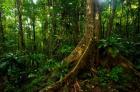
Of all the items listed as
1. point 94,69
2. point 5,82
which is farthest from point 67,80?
point 5,82

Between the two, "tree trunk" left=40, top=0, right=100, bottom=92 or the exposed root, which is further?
"tree trunk" left=40, top=0, right=100, bottom=92

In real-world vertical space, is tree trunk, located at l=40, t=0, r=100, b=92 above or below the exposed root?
above

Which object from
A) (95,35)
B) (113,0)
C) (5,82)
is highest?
(113,0)

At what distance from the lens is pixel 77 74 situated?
9.80 meters

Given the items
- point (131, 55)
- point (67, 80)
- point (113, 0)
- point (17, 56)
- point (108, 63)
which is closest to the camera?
point (67, 80)

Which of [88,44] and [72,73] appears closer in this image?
[72,73]

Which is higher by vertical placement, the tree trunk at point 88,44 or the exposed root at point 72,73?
the tree trunk at point 88,44

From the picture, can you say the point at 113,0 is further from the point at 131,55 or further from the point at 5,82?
the point at 5,82

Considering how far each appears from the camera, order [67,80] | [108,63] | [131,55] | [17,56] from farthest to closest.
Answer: [17,56] → [131,55] → [108,63] → [67,80]

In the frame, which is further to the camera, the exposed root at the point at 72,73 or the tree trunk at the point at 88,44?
the tree trunk at the point at 88,44

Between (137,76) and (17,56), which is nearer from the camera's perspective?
(137,76)

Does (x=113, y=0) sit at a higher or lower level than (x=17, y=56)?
higher

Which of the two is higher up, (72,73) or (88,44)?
(88,44)

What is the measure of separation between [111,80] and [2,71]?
5.64 metres
